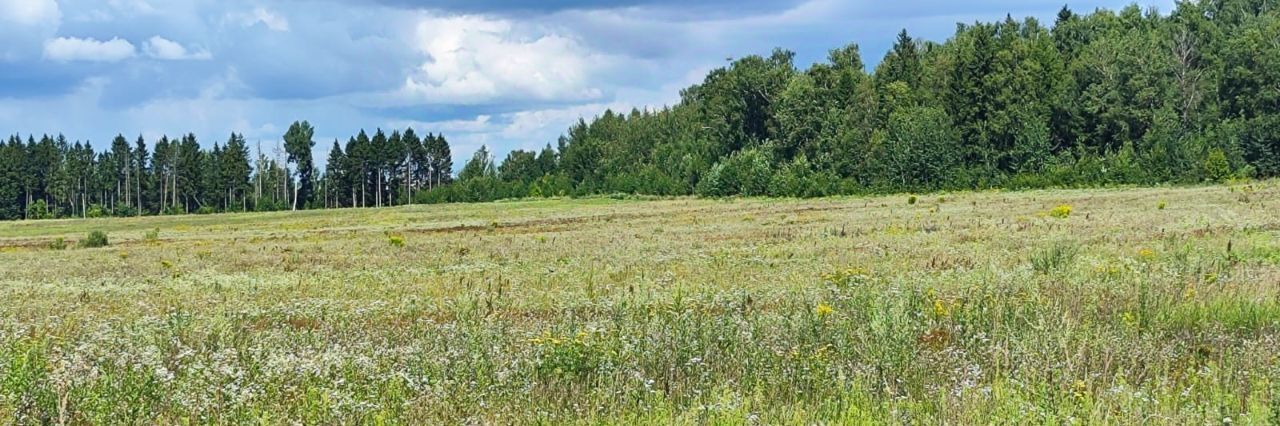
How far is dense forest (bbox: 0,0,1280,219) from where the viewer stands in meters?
85.6

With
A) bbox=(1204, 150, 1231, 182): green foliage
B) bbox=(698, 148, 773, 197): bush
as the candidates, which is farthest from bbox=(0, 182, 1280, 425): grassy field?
bbox=(698, 148, 773, 197): bush

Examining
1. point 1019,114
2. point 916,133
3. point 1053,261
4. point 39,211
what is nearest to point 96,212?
point 39,211

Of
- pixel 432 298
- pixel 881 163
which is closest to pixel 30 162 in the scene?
pixel 881 163

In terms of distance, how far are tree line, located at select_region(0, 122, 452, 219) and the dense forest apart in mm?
397

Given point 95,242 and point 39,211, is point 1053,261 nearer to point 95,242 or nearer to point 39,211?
point 95,242

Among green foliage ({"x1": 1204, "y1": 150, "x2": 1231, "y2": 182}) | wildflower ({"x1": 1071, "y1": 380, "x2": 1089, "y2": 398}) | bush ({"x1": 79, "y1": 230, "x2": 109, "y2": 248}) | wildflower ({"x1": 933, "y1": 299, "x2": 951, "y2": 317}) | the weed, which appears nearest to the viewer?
wildflower ({"x1": 1071, "y1": 380, "x2": 1089, "y2": 398})

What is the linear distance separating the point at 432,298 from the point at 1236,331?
1087cm

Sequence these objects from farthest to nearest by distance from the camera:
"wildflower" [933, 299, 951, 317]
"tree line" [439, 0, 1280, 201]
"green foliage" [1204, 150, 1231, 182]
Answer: "tree line" [439, 0, 1280, 201] < "green foliage" [1204, 150, 1231, 182] < "wildflower" [933, 299, 951, 317]

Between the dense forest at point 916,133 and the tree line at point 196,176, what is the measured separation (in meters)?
0.40

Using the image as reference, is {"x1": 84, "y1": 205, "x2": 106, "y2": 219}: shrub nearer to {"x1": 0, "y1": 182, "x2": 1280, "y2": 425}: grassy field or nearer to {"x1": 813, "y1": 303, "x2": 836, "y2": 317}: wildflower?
{"x1": 0, "y1": 182, "x2": 1280, "y2": 425}: grassy field

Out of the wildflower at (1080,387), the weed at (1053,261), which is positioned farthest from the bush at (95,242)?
the wildflower at (1080,387)

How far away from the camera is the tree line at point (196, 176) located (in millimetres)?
156375

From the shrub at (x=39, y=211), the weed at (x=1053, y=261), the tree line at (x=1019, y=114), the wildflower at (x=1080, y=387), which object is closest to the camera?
the wildflower at (x=1080, y=387)

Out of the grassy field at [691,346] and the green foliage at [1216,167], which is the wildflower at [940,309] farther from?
the green foliage at [1216,167]
